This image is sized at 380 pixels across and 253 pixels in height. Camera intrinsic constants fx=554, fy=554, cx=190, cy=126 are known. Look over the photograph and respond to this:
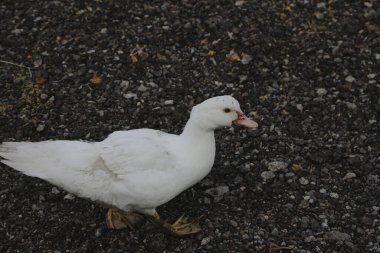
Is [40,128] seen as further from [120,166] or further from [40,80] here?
[120,166]

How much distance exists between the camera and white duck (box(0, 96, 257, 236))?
402 cm

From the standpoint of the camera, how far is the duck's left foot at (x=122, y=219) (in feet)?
14.7

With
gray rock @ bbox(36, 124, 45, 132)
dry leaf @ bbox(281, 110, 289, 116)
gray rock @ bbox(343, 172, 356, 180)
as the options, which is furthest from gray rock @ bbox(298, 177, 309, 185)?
gray rock @ bbox(36, 124, 45, 132)

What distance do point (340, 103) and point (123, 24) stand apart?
2635 millimetres

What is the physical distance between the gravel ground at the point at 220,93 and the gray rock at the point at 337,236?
0.01 metres

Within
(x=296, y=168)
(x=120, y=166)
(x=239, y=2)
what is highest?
(x=239, y=2)

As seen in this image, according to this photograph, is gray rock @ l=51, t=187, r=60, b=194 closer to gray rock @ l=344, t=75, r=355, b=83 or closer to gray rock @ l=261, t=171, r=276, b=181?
gray rock @ l=261, t=171, r=276, b=181

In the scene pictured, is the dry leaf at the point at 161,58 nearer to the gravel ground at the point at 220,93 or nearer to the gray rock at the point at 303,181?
the gravel ground at the point at 220,93

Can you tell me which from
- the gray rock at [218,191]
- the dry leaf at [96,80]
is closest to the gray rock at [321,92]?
the gray rock at [218,191]

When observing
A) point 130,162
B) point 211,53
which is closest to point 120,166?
point 130,162

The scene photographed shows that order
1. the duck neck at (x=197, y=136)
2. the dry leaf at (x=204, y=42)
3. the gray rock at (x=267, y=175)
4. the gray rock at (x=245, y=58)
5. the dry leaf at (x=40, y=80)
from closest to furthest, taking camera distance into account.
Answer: the duck neck at (x=197, y=136)
the gray rock at (x=267, y=175)
the dry leaf at (x=40, y=80)
the gray rock at (x=245, y=58)
the dry leaf at (x=204, y=42)

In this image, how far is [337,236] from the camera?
4.31 metres

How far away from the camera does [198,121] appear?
410cm

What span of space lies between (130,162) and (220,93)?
1905 mm
